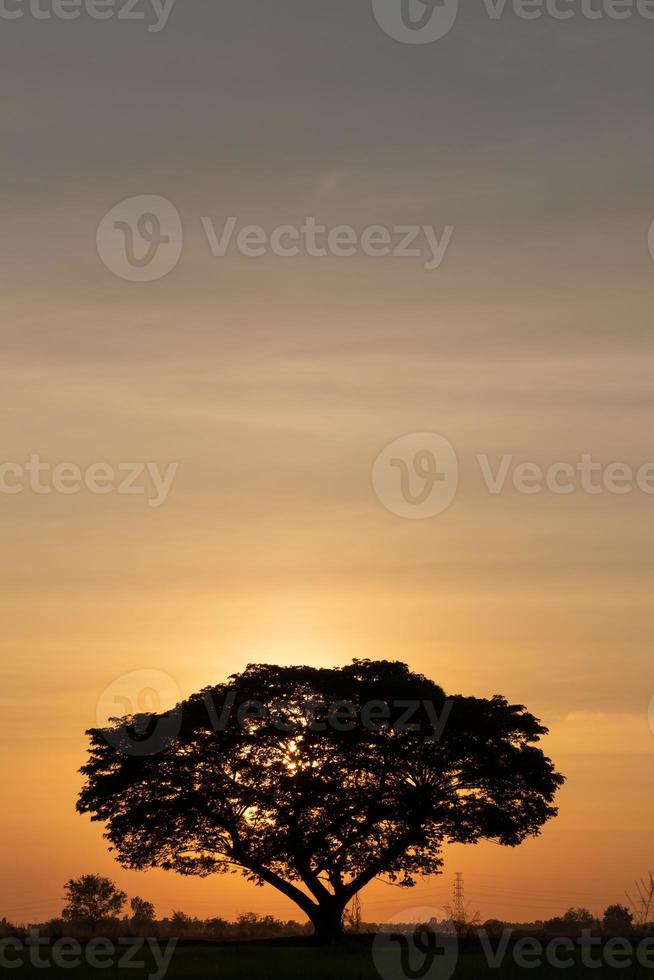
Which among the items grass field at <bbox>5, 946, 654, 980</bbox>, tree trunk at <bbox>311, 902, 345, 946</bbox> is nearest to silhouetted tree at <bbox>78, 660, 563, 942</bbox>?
tree trunk at <bbox>311, 902, 345, 946</bbox>

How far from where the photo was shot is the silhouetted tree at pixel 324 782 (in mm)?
60375

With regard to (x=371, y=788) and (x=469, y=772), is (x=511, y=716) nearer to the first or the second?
(x=469, y=772)

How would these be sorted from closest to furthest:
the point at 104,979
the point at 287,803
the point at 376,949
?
the point at 104,979
the point at 376,949
the point at 287,803

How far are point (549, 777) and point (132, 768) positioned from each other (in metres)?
18.1

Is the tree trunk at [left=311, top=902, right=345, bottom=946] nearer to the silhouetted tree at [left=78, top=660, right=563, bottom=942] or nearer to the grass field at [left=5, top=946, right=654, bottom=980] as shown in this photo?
the silhouetted tree at [left=78, top=660, right=563, bottom=942]

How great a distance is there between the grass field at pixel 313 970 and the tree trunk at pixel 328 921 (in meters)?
11.4

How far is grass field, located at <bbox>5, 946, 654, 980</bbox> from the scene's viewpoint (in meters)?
40.6

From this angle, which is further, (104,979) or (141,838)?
(141,838)

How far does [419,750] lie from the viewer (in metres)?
60.5

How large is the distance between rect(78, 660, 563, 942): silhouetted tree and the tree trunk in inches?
2.4

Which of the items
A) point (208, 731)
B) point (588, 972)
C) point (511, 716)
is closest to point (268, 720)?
point (208, 731)

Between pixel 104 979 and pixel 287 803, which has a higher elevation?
pixel 287 803

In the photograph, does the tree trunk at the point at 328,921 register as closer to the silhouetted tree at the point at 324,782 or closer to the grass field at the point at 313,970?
the silhouetted tree at the point at 324,782

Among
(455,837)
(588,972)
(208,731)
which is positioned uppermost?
(208,731)
